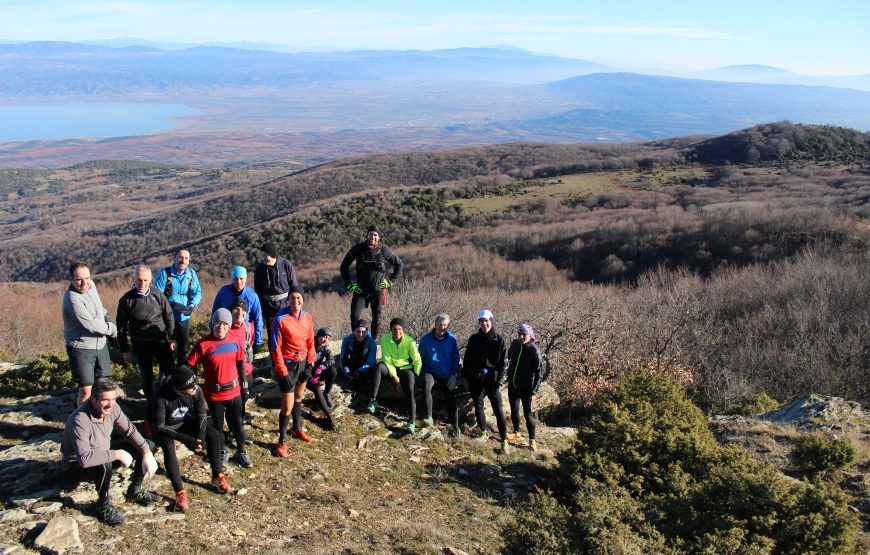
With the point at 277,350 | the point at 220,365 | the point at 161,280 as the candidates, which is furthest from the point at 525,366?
the point at 161,280

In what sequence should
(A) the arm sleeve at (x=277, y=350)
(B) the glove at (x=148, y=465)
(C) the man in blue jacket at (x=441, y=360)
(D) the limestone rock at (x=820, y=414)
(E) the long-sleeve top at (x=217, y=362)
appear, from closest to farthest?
(B) the glove at (x=148, y=465) < (E) the long-sleeve top at (x=217, y=362) < (A) the arm sleeve at (x=277, y=350) < (C) the man in blue jacket at (x=441, y=360) < (D) the limestone rock at (x=820, y=414)

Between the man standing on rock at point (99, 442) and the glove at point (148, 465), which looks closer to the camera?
the man standing on rock at point (99, 442)

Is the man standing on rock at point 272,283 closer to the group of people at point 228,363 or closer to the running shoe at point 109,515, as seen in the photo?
the group of people at point 228,363

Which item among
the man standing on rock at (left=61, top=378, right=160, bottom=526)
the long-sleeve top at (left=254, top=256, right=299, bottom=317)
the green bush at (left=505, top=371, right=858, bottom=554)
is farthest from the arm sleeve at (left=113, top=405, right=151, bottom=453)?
the green bush at (left=505, top=371, right=858, bottom=554)

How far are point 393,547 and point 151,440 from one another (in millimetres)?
3125

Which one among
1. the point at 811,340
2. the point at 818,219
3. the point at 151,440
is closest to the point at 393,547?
the point at 151,440

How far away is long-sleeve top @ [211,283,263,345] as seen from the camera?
23.6ft

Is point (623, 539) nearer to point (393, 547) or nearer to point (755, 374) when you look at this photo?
point (393, 547)

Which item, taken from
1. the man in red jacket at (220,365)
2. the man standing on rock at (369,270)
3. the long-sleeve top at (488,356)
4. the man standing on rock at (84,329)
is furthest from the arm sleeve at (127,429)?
the long-sleeve top at (488,356)

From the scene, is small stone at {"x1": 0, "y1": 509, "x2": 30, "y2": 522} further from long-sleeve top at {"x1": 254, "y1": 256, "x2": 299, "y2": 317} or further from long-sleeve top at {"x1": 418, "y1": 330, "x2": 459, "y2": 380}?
long-sleeve top at {"x1": 418, "y1": 330, "x2": 459, "y2": 380}

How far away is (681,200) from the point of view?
50812 mm

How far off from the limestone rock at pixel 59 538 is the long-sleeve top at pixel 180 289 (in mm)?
3007

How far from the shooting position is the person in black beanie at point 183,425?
219 inches

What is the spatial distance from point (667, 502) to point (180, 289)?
Result: 6473 mm
